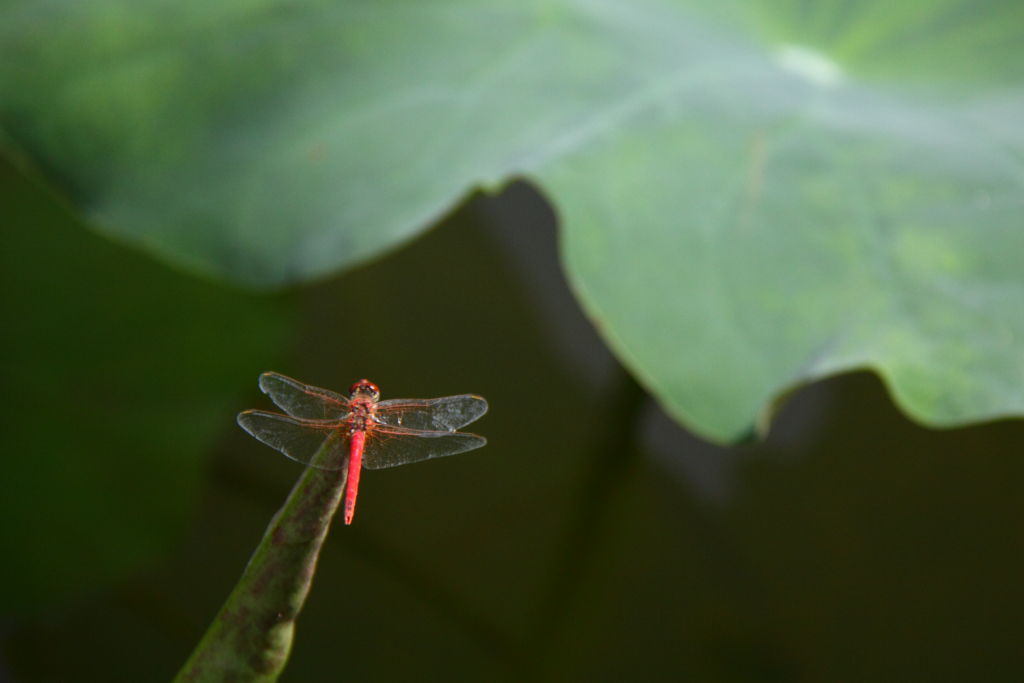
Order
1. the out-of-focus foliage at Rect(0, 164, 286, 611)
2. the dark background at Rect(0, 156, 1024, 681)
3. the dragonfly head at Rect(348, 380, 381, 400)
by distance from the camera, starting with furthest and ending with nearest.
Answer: the dark background at Rect(0, 156, 1024, 681) < the out-of-focus foliage at Rect(0, 164, 286, 611) < the dragonfly head at Rect(348, 380, 381, 400)

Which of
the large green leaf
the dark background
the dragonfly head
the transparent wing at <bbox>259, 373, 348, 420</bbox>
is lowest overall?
the dark background

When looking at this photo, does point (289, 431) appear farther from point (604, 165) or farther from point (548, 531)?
point (548, 531)

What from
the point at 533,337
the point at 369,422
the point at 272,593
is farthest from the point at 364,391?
the point at 533,337

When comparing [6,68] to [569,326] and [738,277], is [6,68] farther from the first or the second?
[569,326]

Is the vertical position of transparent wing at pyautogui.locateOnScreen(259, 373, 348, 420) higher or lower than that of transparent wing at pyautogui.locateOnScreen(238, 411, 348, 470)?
higher

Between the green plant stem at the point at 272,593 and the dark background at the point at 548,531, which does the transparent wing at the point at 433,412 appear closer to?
the green plant stem at the point at 272,593

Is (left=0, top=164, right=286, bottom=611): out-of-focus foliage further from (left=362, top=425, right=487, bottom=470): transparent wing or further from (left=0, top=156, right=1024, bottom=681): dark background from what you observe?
(left=362, top=425, right=487, bottom=470): transparent wing

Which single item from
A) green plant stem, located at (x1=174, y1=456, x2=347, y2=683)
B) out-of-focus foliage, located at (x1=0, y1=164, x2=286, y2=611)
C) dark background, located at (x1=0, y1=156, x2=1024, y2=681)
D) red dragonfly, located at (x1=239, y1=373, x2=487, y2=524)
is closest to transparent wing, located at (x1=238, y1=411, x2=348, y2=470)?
red dragonfly, located at (x1=239, y1=373, x2=487, y2=524)
